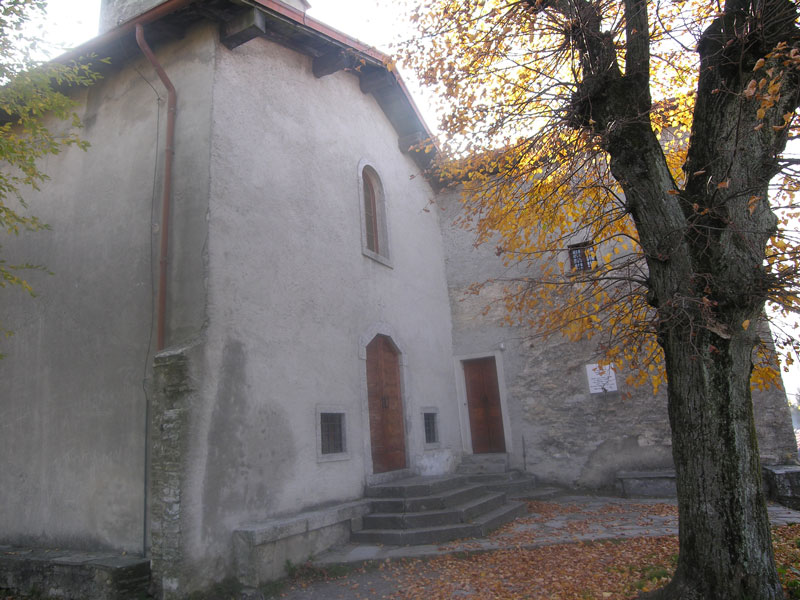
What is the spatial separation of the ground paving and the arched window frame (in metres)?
4.89

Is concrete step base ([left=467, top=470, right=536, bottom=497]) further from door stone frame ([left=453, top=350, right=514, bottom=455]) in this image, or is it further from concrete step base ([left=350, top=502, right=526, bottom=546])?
concrete step base ([left=350, top=502, right=526, bottom=546])

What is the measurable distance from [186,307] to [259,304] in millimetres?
896

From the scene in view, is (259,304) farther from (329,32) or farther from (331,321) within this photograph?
(329,32)

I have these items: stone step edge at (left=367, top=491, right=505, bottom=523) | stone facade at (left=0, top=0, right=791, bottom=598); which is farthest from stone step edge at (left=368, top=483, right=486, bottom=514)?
stone facade at (left=0, top=0, right=791, bottom=598)

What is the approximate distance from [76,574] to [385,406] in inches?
191

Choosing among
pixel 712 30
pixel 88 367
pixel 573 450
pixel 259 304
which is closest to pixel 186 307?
pixel 259 304

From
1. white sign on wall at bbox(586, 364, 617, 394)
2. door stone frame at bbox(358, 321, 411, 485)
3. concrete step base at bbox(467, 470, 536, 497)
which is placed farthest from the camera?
white sign on wall at bbox(586, 364, 617, 394)

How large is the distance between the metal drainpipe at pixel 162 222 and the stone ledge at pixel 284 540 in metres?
1.13

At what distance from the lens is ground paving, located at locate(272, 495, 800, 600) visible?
5.94 meters

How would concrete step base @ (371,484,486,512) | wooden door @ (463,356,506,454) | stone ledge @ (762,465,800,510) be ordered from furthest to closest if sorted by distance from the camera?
wooden door @ (463,356,506,454), stone ledge @ (762,465,800,510), concrete step base @ (371,484,486,512)

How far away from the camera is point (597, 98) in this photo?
527cm

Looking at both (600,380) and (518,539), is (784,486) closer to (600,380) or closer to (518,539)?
(600,380)

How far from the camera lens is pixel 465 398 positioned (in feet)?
39.8

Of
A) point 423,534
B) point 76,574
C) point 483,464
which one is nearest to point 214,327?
point 76,574
